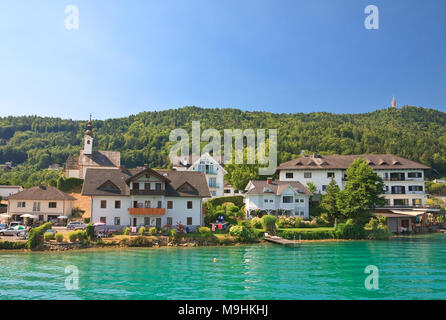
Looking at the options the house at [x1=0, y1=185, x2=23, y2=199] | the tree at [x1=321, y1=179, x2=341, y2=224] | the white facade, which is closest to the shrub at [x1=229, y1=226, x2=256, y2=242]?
the tree at [x1=321, y1=179, x2=341, y2=224]

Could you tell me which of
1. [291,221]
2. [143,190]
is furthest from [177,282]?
[291,221]

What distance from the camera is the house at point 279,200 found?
59562mm

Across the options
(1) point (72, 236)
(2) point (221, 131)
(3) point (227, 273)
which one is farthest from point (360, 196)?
(2) point (221, 131)

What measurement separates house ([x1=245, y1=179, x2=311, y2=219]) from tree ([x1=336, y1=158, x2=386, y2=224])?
261 inches

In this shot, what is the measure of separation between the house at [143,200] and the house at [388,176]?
24791 millimetres

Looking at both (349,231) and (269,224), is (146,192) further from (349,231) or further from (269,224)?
(349,231)

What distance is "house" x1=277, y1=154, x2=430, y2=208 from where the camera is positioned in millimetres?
68250

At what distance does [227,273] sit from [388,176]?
5406 cm

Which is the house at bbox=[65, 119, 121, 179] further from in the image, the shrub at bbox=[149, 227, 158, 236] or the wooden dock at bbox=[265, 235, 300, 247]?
the wooden dock at bbox=[265, 235, 300, 247]

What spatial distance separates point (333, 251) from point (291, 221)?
50.6 ft

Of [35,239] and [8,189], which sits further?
[8,189]

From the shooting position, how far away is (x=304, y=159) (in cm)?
7212

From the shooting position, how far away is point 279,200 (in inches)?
2372

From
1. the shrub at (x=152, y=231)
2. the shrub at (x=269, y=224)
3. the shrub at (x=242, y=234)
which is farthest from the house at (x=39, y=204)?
the shrub at (x=269, y=224)
